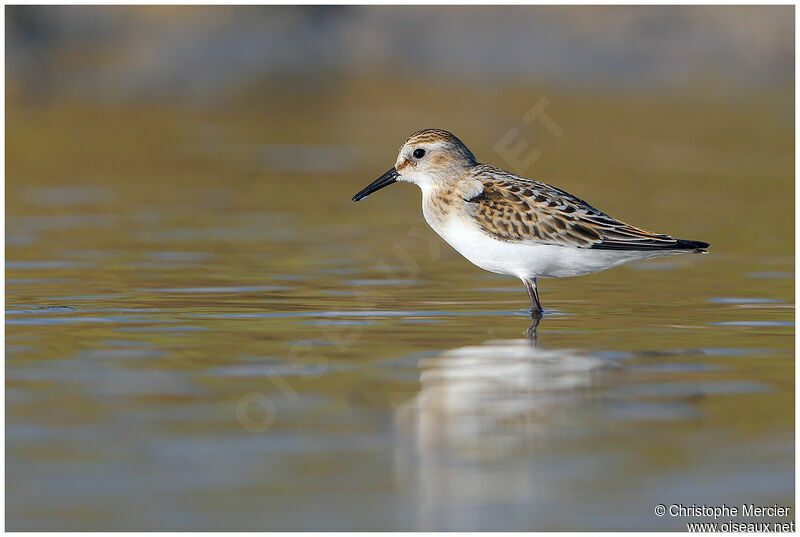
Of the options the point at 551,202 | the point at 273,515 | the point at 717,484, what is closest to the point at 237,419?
the point at 273,515

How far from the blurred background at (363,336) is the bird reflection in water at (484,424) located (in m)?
0.03

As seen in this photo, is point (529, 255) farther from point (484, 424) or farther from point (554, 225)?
point (484, 424)

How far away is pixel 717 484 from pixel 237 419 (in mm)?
2952

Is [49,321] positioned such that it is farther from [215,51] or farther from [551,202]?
[215,51]

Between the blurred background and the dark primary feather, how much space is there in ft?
2.16

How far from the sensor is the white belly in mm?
13055

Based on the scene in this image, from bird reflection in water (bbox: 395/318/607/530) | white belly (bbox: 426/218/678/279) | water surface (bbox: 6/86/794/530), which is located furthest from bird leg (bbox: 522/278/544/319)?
bird reflection in water (bbox: 395/318/607/530)

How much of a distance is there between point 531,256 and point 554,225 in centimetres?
34

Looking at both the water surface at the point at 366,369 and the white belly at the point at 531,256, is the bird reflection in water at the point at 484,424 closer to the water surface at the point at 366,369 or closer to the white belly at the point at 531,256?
the water surface at the point at 366,369

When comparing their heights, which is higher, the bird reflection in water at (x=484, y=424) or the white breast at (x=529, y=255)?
the white breast at (x=529, y=255)

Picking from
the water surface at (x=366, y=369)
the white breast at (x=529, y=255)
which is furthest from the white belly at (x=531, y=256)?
the water surface at (x=366, y=369)

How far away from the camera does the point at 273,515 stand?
7.11m

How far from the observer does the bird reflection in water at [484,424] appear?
7.47 metres

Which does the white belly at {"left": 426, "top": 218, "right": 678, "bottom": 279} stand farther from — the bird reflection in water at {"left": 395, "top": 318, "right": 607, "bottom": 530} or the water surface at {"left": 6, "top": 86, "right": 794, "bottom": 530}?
the bird reflection in water at {"left": 395, "top": 318, "right": 607, "bottom": 530}
